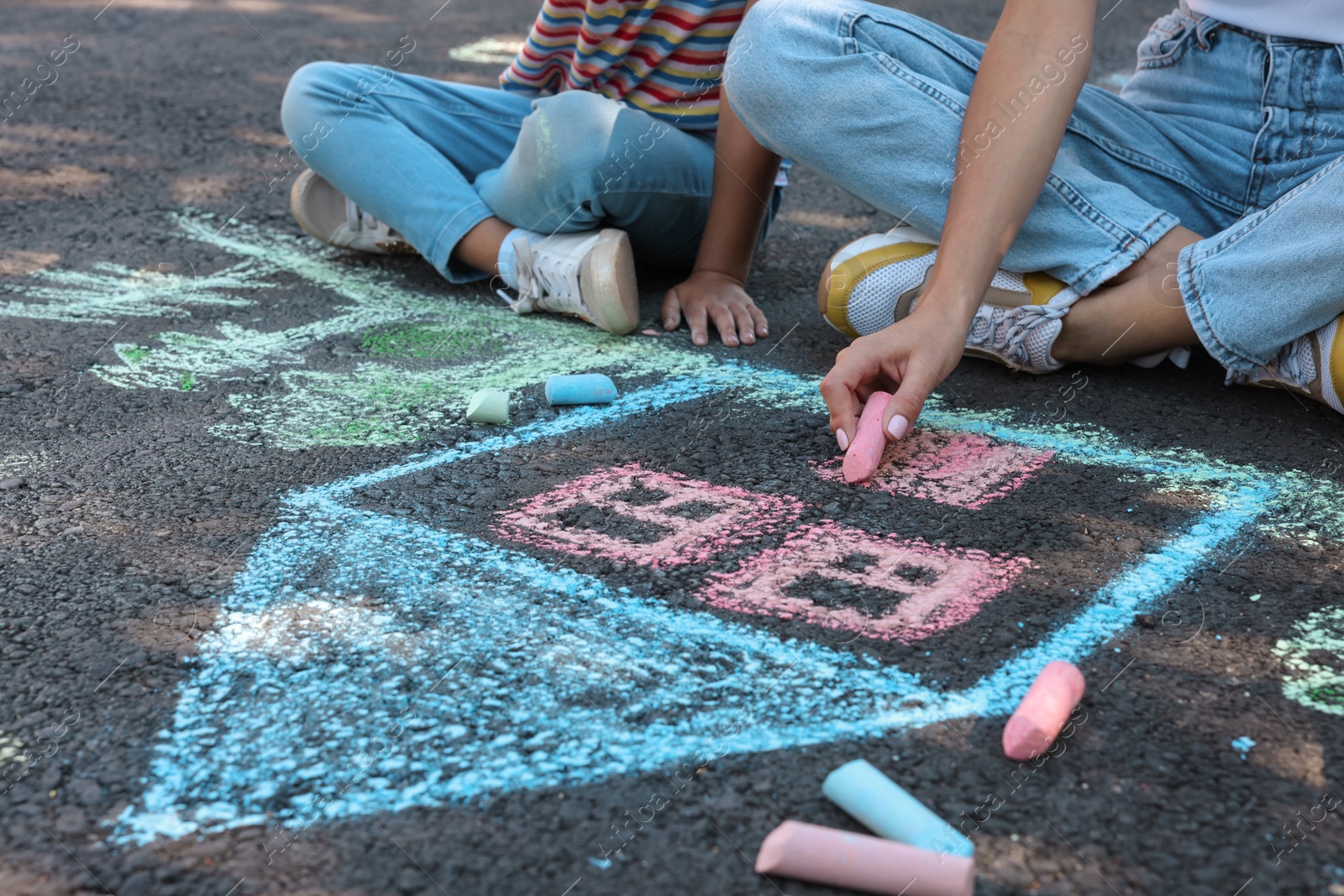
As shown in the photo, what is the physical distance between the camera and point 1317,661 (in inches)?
45.8

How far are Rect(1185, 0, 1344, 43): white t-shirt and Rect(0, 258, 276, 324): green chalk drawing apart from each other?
1.78 meters

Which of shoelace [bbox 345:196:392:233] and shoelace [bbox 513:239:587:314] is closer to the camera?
shoelace [bbox 513:239:587:314]

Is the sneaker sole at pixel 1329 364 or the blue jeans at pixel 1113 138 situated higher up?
the blue jeans at pixel 1113 138

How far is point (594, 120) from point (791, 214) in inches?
33.5

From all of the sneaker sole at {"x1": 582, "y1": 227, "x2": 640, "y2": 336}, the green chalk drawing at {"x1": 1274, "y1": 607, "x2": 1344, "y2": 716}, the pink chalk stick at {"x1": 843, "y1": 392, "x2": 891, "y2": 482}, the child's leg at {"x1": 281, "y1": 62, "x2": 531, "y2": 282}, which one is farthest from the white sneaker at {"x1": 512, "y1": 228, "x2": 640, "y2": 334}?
the green chalk drawing at {"x1": 1274, "y1": 607, "x2": 1344, "y2": 716}

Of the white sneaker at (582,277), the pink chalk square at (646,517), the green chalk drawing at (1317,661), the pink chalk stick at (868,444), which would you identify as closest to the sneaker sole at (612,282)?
the white sneaker at (582,277)

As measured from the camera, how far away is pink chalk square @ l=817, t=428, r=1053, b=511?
4.97ft

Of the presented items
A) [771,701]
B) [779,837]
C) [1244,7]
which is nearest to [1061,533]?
[771,701]

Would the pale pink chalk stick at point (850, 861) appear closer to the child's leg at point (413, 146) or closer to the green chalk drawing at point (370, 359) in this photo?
the green chalk drawing at point (370, 359)

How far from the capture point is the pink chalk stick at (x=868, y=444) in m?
1.49

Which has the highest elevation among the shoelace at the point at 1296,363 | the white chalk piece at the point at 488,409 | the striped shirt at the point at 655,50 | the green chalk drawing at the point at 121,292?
the striped shirt at the point at 655,50

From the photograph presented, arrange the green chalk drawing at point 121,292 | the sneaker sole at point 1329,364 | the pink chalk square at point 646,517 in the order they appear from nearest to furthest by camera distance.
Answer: the pink chalk square at point 646,517, the sneaker sole at point 1329,364, the green chalk drawing at point 121,292

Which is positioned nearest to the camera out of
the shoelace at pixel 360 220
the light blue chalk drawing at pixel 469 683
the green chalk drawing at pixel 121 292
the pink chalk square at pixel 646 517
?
the light blue chalk drawing at pixel 469 683

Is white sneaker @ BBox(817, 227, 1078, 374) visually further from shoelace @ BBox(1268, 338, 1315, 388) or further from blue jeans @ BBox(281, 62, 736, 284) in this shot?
blue jeans @ BBox(281, 62, 736, 284)
